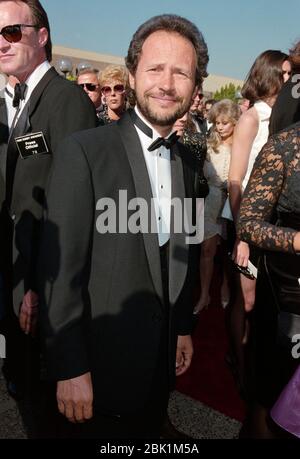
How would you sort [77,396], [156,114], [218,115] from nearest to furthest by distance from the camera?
[77,396] → [156,114] → [218,115]

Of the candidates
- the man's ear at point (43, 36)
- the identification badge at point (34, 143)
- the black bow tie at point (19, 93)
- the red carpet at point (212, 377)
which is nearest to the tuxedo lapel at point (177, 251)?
the identification badge at point (34, 143)

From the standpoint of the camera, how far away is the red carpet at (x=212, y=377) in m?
3.15

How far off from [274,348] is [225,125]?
133 inches

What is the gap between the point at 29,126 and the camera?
215cm

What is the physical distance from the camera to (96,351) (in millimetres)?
1656

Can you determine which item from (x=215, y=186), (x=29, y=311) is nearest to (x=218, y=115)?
(x=215, y=186)

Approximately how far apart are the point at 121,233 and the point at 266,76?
6.82 ft

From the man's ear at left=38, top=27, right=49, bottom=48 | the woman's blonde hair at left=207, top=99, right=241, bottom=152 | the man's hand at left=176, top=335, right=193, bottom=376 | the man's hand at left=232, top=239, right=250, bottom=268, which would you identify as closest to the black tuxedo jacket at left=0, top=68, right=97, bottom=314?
the man's ear at left=38, top=27, right=49, bottom=48

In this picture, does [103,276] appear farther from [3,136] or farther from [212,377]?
[212,377]

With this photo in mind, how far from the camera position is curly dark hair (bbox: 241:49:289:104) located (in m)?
3.07
